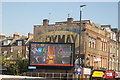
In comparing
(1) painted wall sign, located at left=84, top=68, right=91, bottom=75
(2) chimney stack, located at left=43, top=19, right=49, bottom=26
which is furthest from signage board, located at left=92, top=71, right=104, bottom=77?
(2) chimney stack, located at left=43, top=19, right=49, bottom=26

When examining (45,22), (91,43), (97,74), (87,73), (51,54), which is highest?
(45,22)

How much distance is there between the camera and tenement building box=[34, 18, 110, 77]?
53188 mm

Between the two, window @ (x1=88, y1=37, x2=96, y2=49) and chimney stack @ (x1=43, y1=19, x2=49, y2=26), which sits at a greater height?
chimney stack @ (x1=43, y1=19, x2=49, y2=26)

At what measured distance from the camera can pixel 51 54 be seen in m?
50.2

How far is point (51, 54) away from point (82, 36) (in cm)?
680

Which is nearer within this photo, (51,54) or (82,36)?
(51,54)

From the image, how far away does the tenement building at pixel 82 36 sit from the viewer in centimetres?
5319

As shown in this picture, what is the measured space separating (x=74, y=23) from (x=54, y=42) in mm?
4905

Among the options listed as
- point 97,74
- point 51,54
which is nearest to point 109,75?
point 97,74

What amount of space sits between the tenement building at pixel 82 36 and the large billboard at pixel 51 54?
3575 millimetres

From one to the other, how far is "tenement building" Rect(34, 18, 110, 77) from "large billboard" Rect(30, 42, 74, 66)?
11.7 feet

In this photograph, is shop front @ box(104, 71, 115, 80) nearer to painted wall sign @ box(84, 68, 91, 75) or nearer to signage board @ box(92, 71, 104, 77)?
signage board @ box(92, 71, 104, 77)

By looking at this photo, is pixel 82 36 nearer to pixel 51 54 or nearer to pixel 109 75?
pixel 51 54

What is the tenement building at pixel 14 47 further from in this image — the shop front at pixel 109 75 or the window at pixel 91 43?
the shop front at pixel 109 75
